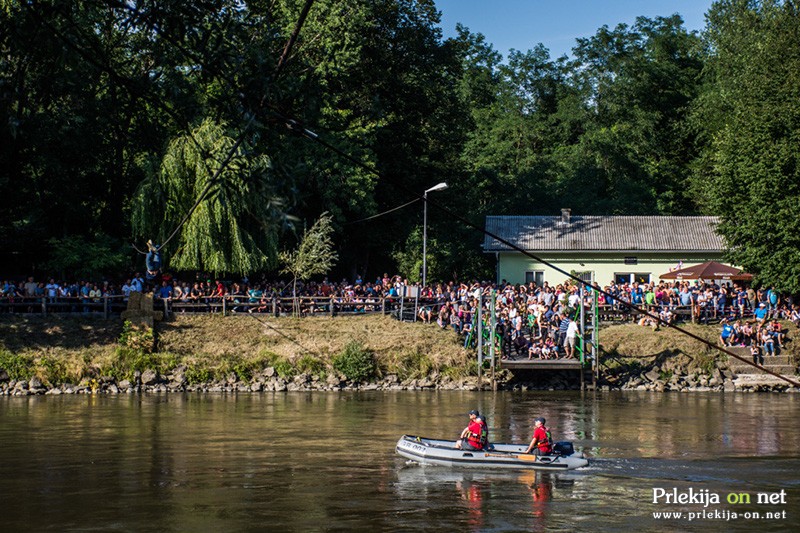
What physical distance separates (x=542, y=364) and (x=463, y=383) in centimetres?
346

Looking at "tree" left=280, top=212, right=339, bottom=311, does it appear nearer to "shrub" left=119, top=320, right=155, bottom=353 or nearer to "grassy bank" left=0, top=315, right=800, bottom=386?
"grassy bank" left=0, top=315, right=800, bottom=386

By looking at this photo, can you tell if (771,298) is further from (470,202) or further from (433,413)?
(470,202)

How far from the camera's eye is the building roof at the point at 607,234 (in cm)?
5662

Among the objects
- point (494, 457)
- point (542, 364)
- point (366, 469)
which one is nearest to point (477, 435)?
point (494, 457)

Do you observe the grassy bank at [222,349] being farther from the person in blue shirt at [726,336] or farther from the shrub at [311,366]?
the person in blue shirt at [726,336]

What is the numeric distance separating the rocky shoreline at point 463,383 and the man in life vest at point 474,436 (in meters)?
16.5

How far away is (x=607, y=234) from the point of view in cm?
5800

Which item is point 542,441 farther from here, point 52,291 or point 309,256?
point 52,291

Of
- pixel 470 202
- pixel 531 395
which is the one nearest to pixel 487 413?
pixel 531 395

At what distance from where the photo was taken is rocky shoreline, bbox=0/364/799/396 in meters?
41.3

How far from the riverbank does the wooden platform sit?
1176 millimetres

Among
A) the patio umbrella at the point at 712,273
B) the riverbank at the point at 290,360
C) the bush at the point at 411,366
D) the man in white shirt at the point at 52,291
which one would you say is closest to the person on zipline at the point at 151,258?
the man in white shirt at the point at 52,291

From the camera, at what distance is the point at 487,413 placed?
34.6 meters

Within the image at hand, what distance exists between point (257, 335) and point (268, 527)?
981 inches
